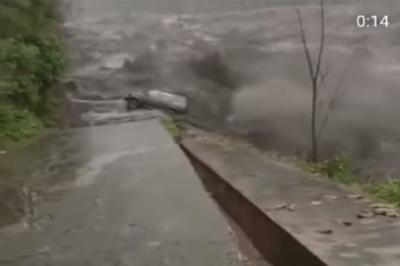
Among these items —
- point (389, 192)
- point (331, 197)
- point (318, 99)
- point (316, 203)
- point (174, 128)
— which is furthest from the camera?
point (318, 99)

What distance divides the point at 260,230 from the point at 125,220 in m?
0.99

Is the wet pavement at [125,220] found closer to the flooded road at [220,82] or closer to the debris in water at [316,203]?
the flooded road at [220,82]

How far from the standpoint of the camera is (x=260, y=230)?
233 inches

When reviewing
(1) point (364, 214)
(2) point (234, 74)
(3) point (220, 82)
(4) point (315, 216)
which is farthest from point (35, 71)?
(1) point (364, 214)

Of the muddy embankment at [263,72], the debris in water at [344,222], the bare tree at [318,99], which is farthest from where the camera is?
the muddy embankment at [263,72]

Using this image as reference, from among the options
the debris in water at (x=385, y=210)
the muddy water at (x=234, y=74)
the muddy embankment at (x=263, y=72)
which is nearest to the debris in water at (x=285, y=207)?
the debris in water at (x=385, y=210)

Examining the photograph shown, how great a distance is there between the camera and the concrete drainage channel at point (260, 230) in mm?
4986

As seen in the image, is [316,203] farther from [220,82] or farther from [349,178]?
[220,82]

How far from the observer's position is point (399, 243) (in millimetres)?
5062

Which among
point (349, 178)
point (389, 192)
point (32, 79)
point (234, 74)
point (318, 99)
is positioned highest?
point (32, 79)

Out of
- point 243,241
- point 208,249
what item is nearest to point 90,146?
point 243,241

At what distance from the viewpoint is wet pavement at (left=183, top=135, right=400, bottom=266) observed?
485 centimetres

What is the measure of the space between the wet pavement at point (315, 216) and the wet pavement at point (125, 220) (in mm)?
376

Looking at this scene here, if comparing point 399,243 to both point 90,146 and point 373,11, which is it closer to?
point 90,146
